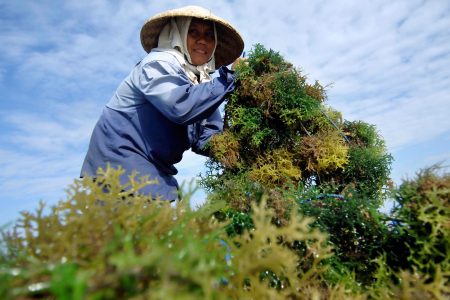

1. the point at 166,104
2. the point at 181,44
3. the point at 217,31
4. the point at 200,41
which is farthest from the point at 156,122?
the point at 217,31

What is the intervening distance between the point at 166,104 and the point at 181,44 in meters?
0.66

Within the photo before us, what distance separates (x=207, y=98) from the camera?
5.91ft

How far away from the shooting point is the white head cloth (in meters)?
2.28

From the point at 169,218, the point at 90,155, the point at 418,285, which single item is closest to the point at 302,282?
the point at 418,285

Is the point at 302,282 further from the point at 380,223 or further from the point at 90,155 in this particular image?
the point at 90,155

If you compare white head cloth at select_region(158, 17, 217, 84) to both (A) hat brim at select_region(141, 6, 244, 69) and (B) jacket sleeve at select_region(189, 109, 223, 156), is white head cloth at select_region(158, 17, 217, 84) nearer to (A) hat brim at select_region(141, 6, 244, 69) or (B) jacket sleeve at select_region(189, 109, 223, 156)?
(A) hat brim at select_region(141, 6, 244, 69)

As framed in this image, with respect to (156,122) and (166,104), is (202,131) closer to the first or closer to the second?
(156,122)

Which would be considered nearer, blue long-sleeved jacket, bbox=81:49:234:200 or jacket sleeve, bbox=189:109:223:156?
blue long-sleeved jacket, bbox=81:49:234:200

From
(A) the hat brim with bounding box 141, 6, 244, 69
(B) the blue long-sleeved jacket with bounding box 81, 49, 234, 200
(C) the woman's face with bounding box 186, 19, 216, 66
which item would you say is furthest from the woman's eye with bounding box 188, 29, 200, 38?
(B) the blue long-sleeved jacket with bounding box 81, 49, 234, 200

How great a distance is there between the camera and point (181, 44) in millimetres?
2303

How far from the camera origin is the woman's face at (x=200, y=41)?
2344mm

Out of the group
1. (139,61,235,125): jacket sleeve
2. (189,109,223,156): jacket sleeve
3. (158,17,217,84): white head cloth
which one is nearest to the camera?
(139,61,235,125): jacket sleeve

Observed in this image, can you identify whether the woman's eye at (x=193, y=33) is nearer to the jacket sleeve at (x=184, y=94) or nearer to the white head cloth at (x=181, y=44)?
the white head cloth at (x=181, y=44)

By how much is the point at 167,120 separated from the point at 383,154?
123cm
